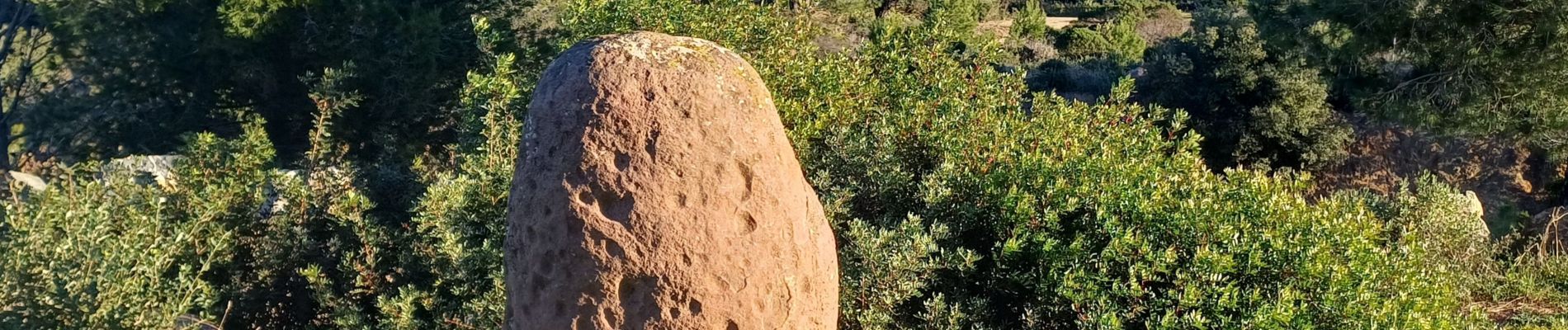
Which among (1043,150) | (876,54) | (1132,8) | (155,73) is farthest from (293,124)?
(1132,8)

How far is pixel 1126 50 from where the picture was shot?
26.6 meters

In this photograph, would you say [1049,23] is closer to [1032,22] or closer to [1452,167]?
[1032,22]

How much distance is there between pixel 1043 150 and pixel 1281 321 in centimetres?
175

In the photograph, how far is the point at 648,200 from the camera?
11.2 ft

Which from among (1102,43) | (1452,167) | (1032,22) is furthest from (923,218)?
(1032,22)

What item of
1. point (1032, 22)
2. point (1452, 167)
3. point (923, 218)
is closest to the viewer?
point (923, 218)

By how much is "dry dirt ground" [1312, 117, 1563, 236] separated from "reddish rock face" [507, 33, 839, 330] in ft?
52.5

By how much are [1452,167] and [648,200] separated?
18133 mm

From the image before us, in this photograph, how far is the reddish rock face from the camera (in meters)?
3.40

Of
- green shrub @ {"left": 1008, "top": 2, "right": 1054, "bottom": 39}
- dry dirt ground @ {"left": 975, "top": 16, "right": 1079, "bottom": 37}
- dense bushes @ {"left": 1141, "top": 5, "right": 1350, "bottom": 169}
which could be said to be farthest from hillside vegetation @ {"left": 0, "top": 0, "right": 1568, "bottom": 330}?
dry dirt ground @ {"left": 975, "top": 16, "right": 1079, "bottom": 37}

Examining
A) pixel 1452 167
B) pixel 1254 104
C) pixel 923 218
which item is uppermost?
pixel 923 218

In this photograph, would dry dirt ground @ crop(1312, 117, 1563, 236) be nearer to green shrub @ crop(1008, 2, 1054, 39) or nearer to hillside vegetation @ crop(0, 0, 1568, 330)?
hillside vegetation @ crop(0, 0, 1568, 330)

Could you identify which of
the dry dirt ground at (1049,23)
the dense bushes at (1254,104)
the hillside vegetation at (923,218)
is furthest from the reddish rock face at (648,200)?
the dry dirt ground at (1049,23)

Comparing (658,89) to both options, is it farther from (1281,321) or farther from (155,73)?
(155,73)
